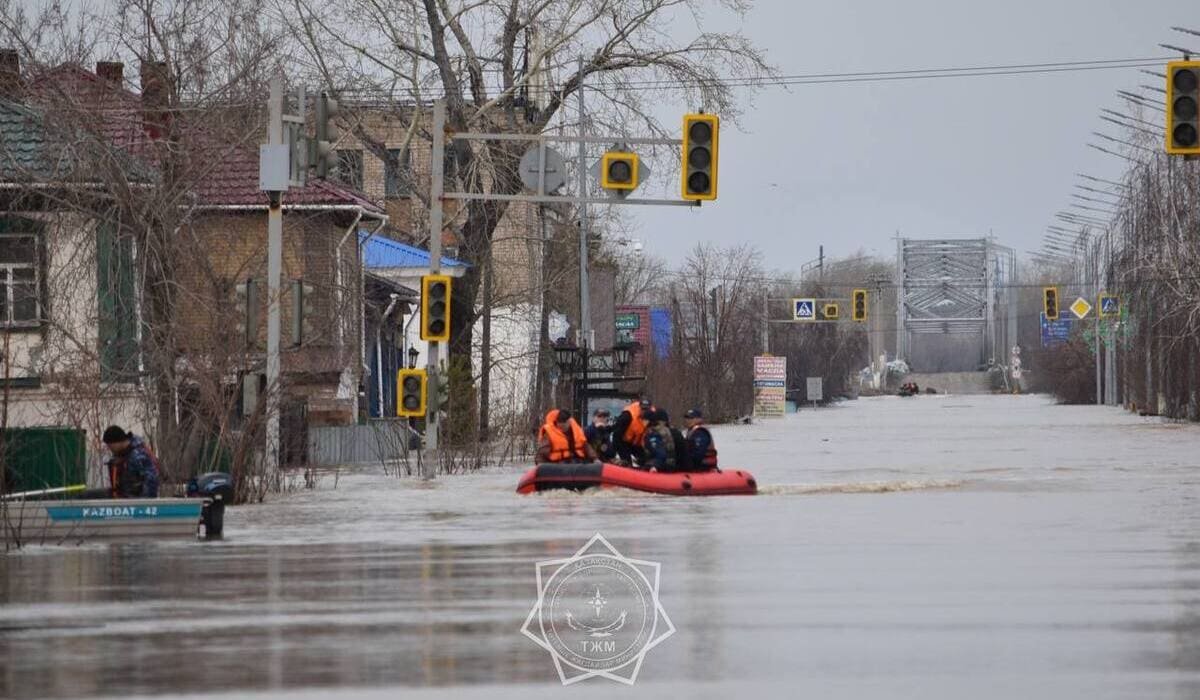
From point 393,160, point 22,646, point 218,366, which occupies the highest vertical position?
point 393,160

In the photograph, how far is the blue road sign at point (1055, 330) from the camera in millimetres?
143625

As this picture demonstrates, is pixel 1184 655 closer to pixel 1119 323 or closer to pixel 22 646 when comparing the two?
pixel 22 646

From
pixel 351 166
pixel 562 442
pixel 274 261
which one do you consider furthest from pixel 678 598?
pixel 351 166

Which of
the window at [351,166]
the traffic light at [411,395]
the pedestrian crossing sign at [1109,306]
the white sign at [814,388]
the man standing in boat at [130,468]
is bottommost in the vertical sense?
the man standing in boat at [130,468]

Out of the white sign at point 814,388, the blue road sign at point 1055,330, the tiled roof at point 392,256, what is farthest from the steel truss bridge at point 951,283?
the tiled roof at point 392,256

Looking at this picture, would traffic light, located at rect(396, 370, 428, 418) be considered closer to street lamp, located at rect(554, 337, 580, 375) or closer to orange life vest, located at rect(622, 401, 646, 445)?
orange life vest, located at rect(622, 401, 646, 445)

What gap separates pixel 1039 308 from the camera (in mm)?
187125

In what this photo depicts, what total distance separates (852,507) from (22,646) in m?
16.3

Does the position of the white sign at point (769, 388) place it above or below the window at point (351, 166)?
below

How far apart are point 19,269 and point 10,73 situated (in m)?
3.93

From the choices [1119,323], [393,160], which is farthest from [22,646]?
[1119,323]

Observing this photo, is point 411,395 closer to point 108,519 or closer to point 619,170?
point 619,170

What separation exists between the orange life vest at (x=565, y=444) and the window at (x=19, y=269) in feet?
31.0

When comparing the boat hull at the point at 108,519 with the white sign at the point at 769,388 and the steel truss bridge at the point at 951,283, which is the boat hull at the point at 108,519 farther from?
the steel truss bridge at the point at 951,283
